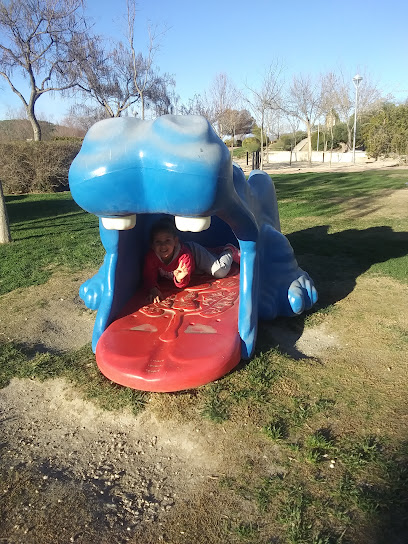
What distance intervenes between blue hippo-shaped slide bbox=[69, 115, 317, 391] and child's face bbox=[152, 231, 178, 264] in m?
0.17

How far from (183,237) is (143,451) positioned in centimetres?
240

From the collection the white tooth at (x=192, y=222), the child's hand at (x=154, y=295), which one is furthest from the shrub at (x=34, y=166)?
the white tooth at (x=192, y=222)

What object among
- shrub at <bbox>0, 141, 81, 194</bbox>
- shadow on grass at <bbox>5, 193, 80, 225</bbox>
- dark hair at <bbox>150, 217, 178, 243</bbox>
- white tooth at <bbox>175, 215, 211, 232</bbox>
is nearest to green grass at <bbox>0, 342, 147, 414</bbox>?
dark hair at <bbox>150, 217, 178, 243</bbox>

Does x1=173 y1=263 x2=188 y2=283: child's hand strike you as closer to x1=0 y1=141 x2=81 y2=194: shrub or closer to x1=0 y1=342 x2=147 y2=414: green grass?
x1=0 y1=342 x2=147 y2=414: green grass

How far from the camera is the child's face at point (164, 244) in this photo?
139 inches

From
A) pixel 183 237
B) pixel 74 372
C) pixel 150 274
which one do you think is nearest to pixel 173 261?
pixel 150 274

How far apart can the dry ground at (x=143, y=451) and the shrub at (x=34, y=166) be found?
1126cm

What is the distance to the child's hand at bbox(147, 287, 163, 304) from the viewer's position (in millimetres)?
3491

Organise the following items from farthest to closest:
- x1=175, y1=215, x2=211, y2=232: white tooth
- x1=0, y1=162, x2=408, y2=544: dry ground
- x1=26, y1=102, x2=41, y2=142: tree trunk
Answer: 1. x1=26, y1=102, x2=41, y2=142: tree trunk
2. x1=175, y1=215, x2=211, y2=232: white tooth
3. x1=0, y1=162, x2=408, y2=544: dry ground

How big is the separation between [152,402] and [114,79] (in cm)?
2642

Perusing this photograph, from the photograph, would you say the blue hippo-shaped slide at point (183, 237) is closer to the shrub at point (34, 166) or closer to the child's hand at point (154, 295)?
the child's hand at point (154, 295)

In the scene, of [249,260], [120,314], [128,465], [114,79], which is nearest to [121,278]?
[120,314]

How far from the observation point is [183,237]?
4355 mm

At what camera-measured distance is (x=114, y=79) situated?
25.7 meters
